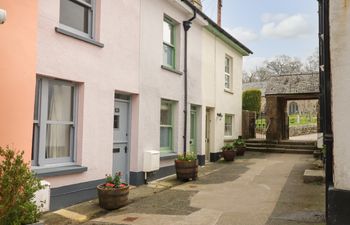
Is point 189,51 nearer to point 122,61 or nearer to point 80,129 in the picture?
point 122,61

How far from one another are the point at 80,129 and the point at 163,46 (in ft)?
16.2

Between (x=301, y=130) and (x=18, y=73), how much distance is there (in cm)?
2823

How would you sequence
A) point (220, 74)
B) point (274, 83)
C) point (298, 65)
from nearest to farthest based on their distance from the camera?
1. point (220, 74)
2. point (274, 83)
3. point (298, 65)

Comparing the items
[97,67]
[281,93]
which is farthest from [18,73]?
[281,93]

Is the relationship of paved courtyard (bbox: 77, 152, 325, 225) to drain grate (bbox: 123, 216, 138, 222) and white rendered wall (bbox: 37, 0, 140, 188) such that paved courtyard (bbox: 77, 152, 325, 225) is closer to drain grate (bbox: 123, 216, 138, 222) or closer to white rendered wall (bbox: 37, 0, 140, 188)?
drain grate (bbox: 123, 216, 138, 222)

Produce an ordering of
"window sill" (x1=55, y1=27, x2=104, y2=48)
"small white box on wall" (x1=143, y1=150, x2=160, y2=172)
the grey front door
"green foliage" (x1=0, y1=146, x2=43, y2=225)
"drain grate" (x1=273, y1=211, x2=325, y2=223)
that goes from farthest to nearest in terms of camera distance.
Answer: "small white box on wall" (x1=143, y1=150, x2=160, y2=172) → the grey front door → "window sill" (x1=55, y1=27, x2=104, y2=48) → "drain grate" (x1=273, y1=211, x2=325, y2=223) → "green foliage" (x1=0, y1=146, x2=43, y2=225)

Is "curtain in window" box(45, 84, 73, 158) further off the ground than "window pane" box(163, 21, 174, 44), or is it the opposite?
"window pane" box(163, 21, 174, 44)

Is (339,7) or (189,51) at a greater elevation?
(189,51)

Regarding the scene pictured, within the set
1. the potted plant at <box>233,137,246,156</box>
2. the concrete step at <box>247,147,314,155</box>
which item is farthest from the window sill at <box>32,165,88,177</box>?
the concrete step at <box>247,147,314,155</box>

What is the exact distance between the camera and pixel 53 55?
6605 millimetres

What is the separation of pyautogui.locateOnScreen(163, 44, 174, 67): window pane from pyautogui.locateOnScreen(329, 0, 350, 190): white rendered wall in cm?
719

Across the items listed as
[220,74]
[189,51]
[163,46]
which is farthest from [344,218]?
[220,74]

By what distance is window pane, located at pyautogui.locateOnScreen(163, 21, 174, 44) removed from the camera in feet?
36.9

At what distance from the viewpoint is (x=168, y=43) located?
1134cm
